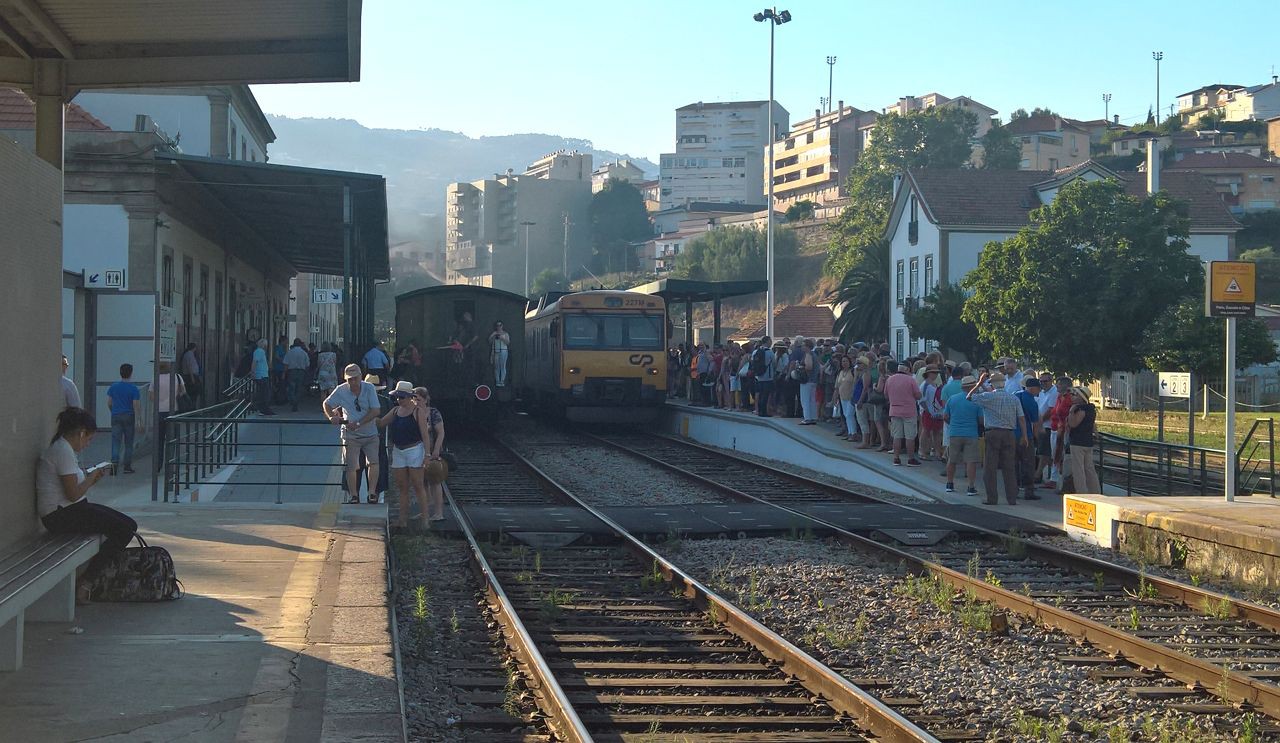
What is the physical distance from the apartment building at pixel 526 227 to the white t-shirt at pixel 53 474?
136561 millimetres

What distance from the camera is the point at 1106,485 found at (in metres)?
19.6

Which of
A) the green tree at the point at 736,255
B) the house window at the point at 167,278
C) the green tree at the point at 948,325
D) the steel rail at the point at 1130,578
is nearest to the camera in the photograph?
the steel rail at the point at 1130,578

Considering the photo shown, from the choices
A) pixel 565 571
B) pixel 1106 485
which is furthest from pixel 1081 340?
pixel 565 571

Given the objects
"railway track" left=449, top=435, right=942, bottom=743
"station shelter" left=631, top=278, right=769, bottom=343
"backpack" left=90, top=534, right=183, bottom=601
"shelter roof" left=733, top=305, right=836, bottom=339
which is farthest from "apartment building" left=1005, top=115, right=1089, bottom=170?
"backpack" left=90, top=534, right=183, bottom=601

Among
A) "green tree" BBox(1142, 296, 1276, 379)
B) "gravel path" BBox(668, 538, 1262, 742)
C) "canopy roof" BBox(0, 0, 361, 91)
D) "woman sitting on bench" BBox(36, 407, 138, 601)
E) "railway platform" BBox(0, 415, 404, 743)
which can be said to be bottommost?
"gravel path" BBox(668, 538, 1262, 742)

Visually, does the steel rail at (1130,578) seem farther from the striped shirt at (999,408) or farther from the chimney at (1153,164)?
the chimney at (1153,164)

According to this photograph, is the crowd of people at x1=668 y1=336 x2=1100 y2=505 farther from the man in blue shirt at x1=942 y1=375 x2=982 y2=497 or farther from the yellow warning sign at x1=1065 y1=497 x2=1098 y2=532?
the yellow warning sign at x1=1065 y1=497 x2=1098 y2=532

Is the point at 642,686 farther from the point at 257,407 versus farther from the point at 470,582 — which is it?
the point at 257,407

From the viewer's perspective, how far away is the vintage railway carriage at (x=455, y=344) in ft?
93.5

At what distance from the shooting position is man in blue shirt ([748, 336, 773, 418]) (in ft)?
87.7

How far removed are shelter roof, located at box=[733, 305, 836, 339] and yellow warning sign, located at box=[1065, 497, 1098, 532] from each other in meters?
66.4

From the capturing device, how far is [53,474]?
835 cm

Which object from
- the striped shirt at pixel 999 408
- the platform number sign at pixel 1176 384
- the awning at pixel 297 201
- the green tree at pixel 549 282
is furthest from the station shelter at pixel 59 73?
the green tree at pixel 549 282

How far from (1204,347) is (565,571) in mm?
24882
